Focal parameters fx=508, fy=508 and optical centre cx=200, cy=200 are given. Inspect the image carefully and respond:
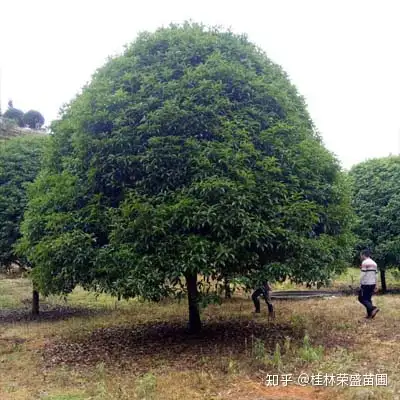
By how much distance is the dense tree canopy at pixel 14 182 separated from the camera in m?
14.7

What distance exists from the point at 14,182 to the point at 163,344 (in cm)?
788

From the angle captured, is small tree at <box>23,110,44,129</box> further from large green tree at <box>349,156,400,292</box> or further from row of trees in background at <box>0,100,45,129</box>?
large green tree at <box>349,156,400,292</box>

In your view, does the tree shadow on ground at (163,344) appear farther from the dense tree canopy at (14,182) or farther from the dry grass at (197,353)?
the dense tree canopy at (14,182)

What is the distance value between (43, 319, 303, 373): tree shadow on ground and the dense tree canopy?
4194 millimetres

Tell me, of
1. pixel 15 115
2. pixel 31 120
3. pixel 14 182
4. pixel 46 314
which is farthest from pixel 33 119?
pixel 46 314

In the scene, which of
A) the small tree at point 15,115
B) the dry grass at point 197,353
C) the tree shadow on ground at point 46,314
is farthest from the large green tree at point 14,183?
the small tree at point 15,115

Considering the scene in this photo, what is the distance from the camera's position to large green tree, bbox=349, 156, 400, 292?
18.0 m

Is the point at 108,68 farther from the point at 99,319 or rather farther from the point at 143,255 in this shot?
the point at 99,319

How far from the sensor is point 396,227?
17875 millimetres

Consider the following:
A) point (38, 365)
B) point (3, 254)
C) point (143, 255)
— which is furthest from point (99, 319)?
point (143, 255)

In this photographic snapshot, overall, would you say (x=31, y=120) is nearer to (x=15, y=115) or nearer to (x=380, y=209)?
(x=15, y=115)

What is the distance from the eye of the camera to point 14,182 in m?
15.4

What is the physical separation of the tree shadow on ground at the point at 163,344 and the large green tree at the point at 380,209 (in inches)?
299

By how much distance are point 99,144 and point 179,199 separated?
6.83 ft
